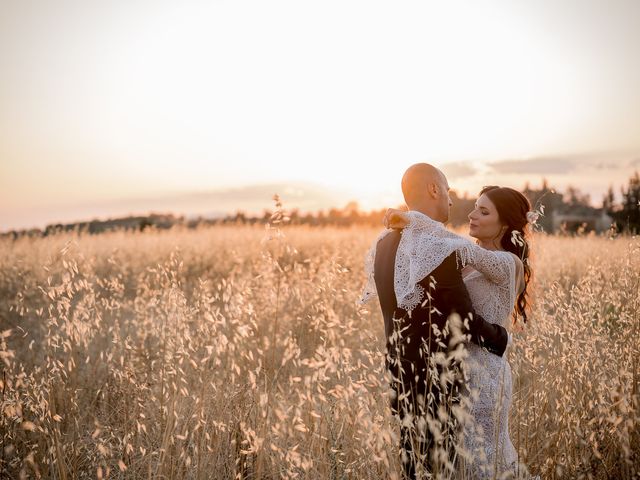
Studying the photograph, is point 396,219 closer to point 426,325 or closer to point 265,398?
point 426,325

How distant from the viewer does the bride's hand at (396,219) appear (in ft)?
8.11

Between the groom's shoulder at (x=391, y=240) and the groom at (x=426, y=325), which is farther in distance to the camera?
the groom's shoulder at (x=391, y=240)

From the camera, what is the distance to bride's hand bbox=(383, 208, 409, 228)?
8.11 feet

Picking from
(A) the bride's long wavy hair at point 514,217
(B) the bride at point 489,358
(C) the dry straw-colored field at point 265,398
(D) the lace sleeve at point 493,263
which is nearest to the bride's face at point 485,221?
(A) the bride's long wavy hair at point 514,217

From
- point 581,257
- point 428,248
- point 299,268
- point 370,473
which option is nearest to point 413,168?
point 428,248

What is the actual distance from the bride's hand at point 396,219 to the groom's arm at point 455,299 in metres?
0.28

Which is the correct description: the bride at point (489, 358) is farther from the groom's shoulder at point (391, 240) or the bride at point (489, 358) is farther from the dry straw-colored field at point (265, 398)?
the dry straw-colored field at point (265, 398)

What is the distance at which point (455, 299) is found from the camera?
2.36 m

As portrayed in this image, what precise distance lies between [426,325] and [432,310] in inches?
8.8

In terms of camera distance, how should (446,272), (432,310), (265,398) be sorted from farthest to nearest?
(446,272) → (432,310) → (265,398)

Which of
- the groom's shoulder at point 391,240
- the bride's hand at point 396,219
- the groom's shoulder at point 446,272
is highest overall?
the bride's hand at point 396,219

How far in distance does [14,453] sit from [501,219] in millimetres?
3259

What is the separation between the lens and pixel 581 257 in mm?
10602

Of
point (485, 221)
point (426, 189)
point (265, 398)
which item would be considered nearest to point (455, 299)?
point (426, 189)
